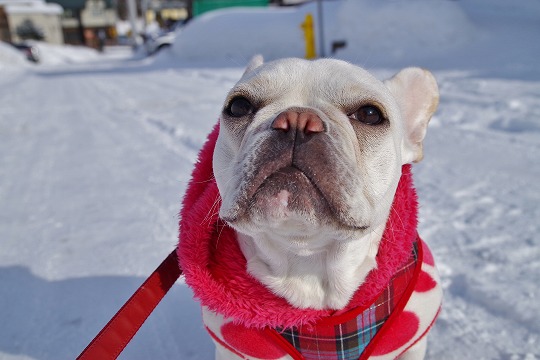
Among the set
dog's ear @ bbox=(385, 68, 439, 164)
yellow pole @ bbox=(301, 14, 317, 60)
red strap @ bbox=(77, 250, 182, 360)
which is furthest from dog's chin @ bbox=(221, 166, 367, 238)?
yellow pole @ bbox=(301, 14, 317, 60)

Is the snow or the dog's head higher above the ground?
the dog's head

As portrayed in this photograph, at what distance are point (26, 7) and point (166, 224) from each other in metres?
58.4

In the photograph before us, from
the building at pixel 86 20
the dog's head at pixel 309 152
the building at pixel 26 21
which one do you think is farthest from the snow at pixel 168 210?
the building at pixel 86 20

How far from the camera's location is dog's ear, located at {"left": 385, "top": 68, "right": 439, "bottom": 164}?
1679mm

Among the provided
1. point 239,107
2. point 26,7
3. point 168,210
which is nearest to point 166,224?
point 168,210

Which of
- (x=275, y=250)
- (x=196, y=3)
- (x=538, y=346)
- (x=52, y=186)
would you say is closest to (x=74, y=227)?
(x=52, y=186)

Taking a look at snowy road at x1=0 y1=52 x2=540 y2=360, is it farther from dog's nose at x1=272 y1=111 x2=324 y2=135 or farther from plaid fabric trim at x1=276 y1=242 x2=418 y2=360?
dog's nose at x1=272 y1=111 x2=324 y2=135

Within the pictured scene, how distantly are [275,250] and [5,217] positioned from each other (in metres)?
2.74

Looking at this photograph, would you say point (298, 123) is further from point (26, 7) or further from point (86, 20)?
point (86, 20)

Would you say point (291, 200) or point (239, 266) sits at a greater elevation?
point (291, 200)

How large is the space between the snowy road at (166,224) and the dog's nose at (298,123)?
122 cm

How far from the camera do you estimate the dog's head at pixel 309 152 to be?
1136 millimetres

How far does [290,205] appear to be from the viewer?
114cm

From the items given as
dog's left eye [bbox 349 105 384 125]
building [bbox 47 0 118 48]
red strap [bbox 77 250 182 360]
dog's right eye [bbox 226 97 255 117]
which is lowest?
building [bbox 47 0 118 48]
